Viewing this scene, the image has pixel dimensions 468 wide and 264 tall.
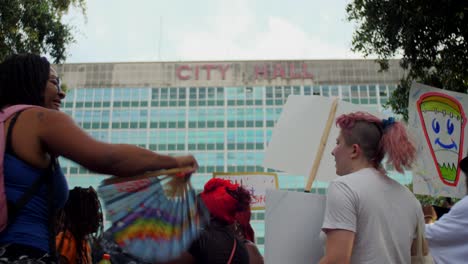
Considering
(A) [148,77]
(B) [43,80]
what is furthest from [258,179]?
(A) [148,77]

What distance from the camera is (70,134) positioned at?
1.63 metres

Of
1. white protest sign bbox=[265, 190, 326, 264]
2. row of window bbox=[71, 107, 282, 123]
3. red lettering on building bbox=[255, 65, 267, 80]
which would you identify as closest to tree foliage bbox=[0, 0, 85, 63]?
white protest sign bbox=[265, 190, 326, 264]

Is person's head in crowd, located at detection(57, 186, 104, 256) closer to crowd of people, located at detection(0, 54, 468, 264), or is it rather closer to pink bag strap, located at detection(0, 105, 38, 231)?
crowd of people, located at detection(0, 54, 468, 264)

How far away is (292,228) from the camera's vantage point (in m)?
2.39

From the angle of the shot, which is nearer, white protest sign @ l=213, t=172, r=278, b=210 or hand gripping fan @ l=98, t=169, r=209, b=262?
hand gripping fan @ l=98, t=169, r=209, b=262

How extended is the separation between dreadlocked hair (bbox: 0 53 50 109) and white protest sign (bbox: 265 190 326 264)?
3.58 ft

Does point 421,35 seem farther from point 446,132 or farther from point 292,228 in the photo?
point 292,228

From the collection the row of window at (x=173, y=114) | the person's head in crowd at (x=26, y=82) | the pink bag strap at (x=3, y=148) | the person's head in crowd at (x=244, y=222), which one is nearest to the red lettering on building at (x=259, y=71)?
the row of window at (x=173, y=114)

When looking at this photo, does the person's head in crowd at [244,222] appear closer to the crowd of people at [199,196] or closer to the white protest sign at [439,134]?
the crowd of people at [199,196]

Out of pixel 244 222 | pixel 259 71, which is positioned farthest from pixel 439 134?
pixel 259 71

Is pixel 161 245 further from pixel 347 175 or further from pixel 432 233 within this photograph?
pixel 432 233

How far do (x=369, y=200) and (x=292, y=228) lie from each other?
40 centimetres

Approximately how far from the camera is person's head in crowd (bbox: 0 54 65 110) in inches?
71.4

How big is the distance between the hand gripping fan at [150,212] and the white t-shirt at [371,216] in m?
0.67
